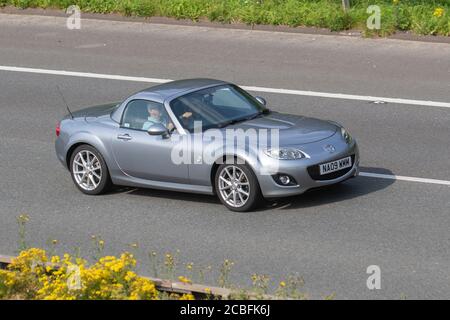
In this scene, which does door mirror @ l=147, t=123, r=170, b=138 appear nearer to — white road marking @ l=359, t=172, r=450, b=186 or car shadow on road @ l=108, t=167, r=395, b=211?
car shadow on road @ l=108, t=167, r=395, b=211

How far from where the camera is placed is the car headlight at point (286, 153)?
44.6 ft

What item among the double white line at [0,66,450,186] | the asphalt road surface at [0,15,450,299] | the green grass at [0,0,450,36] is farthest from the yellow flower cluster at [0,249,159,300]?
the green grass at [0,0,450,36]

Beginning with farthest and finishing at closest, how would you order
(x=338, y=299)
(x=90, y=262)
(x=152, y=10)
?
(x=152, y=10)
(x=90, y=262)
(x=338, y=299)

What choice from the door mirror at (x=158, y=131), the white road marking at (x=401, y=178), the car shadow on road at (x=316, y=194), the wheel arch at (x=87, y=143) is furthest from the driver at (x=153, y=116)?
the white road marking at (x=401, y=178)

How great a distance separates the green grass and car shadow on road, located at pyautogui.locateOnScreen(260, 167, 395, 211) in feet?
25.7

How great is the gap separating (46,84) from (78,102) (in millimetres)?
1567

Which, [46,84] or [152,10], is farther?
[152,10]

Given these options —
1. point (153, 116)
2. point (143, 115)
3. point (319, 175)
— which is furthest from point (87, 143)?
point (319, 175)

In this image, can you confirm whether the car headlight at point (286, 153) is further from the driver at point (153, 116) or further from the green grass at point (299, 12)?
the green grass at point (299, 12)

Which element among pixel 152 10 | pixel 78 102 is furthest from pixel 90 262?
pixel 152 10

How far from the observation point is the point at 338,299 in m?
10.9

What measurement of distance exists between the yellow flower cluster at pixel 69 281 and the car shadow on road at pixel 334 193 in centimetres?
334
